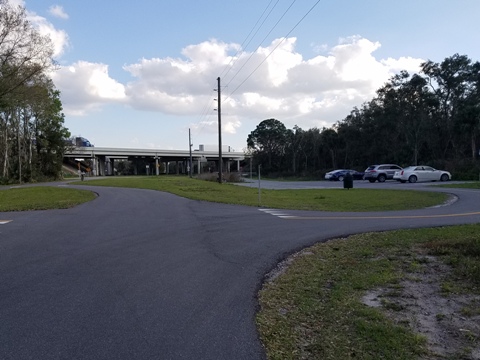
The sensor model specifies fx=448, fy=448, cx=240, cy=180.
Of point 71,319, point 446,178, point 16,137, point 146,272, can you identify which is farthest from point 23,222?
point 16,137

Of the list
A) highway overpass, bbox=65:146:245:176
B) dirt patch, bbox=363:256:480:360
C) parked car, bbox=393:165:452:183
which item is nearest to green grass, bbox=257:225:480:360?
dirt patch, bbox=363:256:480:360

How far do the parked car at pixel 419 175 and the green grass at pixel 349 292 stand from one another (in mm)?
28380

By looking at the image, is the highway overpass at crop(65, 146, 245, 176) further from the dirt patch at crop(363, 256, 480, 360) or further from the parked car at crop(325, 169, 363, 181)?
the dirt patch at crop(363, 256, 480, 360)

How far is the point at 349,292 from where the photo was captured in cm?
661

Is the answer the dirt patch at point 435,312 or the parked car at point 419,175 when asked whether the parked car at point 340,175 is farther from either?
the dirt patch at point 435,312

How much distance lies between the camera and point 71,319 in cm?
532

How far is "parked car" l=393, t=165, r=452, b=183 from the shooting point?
38.7 meters

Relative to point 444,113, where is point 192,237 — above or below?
below

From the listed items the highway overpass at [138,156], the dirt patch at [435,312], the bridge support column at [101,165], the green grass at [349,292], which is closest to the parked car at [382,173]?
the green grass at [349,292]

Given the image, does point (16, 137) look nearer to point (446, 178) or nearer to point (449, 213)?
point (446, 178)

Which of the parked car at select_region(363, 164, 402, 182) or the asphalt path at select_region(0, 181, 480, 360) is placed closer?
the asphalt path at select_region(0, 181, 480, 360)

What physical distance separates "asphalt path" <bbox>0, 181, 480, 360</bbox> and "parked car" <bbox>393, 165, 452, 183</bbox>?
79.1ft

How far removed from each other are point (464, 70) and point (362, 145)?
769 inches

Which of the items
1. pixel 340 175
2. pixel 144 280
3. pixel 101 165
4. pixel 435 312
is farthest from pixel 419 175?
pixel 101 165
